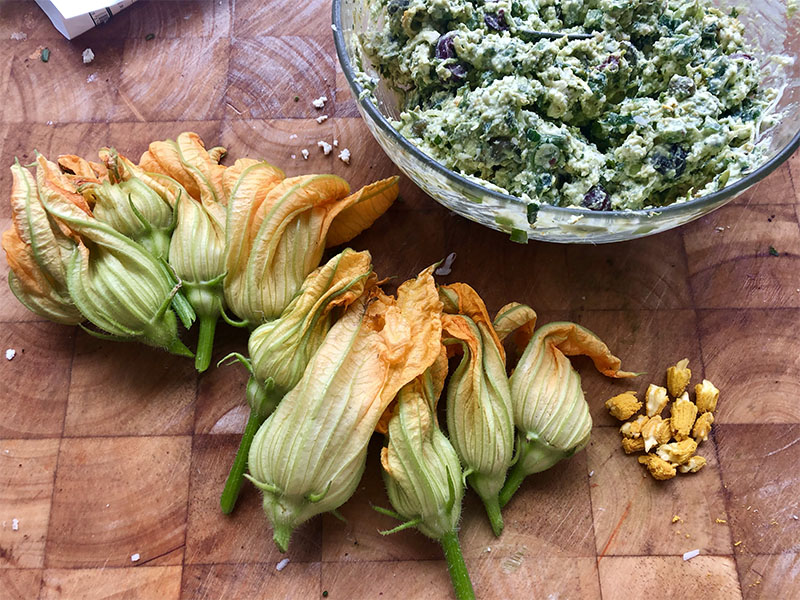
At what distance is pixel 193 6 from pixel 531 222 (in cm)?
109

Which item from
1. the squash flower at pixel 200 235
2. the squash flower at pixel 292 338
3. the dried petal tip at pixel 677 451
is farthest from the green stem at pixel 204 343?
A: the dried petal tip at pixel 677 451

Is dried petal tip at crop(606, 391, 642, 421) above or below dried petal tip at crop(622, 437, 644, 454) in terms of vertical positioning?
above

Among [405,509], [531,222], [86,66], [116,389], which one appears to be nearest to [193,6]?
[86,66]

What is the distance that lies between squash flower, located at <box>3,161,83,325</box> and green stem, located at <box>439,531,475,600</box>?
0.90m

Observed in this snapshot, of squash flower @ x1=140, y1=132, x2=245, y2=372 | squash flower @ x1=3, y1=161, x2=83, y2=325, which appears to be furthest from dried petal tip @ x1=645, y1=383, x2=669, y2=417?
squash flower @ x1=3, y1=161, x2=83, y2=325

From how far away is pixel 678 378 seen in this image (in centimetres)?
157

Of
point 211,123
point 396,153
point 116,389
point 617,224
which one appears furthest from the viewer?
point 211,123

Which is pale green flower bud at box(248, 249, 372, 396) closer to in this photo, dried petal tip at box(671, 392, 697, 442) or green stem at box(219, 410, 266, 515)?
green stem at box(219, 410, 266, 515)

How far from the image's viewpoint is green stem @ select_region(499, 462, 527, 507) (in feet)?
4.91

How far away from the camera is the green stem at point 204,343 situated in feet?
5.13

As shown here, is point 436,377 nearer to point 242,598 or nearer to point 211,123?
point 242,598

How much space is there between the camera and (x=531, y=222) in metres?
1.36

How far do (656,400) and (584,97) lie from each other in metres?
0.64

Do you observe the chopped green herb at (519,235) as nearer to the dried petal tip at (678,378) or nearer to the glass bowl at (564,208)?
the glass bowl at (564,208)
